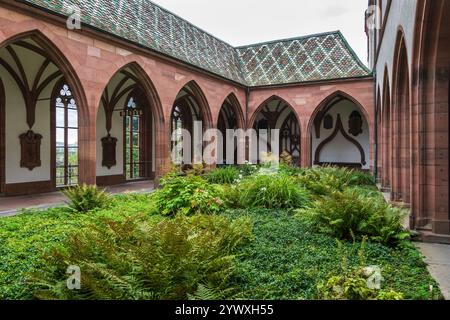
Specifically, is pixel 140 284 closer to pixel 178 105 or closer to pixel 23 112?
pixel 23 112

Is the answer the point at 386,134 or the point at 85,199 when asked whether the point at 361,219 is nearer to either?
the point at 85,199

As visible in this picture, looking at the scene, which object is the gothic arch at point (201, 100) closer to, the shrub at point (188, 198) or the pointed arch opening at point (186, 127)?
the pointed arch opening at point (186, 127)

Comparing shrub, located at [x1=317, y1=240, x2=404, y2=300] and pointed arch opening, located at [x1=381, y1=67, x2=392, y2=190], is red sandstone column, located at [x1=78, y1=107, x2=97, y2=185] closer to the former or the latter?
shrub, located at [x1=317, y1=240, x2=404, y2=300]

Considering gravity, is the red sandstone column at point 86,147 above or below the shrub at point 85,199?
above

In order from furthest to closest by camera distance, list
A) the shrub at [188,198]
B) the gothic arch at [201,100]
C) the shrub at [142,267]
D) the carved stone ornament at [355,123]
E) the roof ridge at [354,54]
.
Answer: the carved stone ornament at [355,123], the roof ridge at [354,54], the gothic arch at [201,100], the shrub at [188,198], the shrub at [142,267]

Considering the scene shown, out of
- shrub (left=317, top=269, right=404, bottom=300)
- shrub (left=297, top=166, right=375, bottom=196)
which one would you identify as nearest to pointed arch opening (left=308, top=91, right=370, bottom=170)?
shrub (left=297, top=166, right=375, bottom=196)

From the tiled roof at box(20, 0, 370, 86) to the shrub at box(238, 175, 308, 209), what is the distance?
6319mm

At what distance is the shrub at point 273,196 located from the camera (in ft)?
24.4

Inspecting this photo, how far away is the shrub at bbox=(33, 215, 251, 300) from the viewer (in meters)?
2.88

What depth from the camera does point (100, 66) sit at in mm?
9938

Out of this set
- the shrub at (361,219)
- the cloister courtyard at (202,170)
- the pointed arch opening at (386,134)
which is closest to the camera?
the cloister courtyard at (202,170)

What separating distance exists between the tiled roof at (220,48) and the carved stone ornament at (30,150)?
478 cm

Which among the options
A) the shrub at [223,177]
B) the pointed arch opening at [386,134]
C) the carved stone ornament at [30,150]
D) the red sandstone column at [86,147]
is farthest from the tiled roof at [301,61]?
the carved stone ornament at [30,150]
